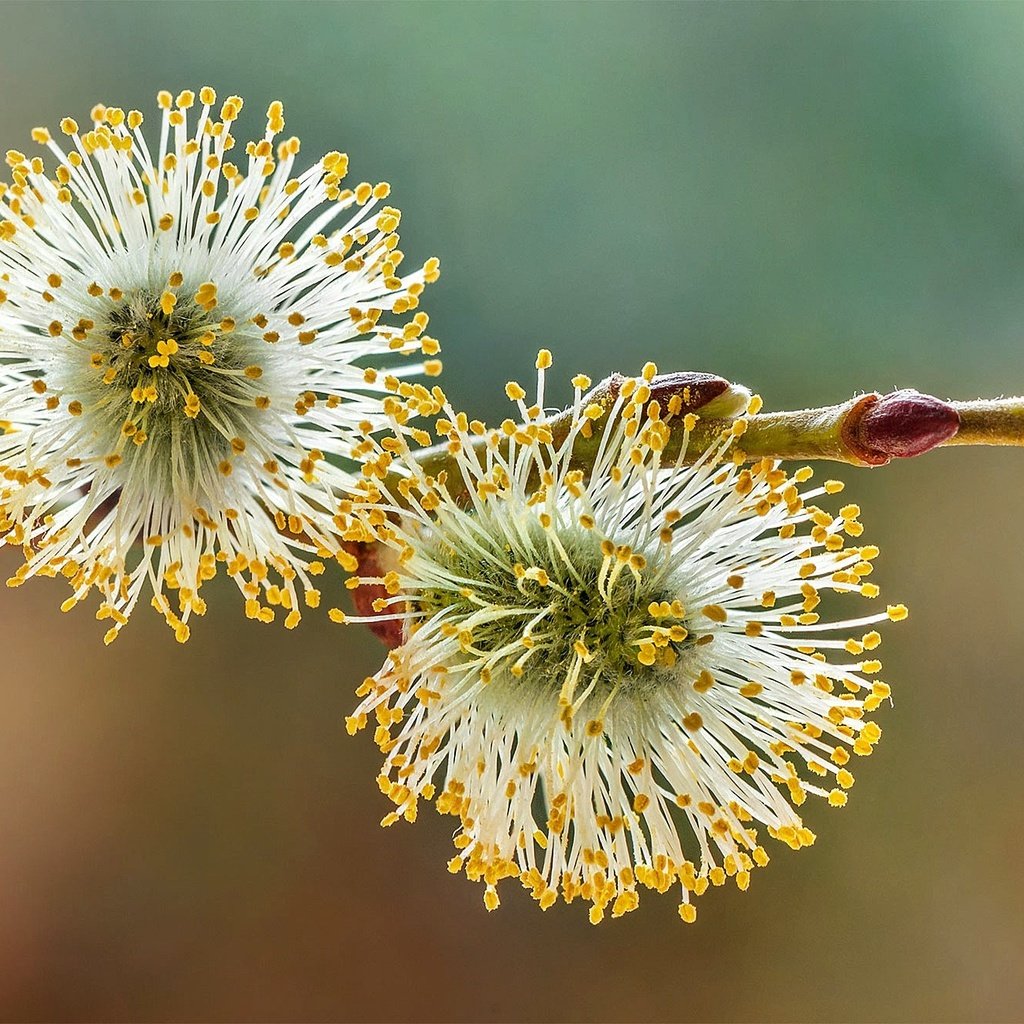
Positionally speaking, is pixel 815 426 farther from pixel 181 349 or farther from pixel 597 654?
pixel 181 349

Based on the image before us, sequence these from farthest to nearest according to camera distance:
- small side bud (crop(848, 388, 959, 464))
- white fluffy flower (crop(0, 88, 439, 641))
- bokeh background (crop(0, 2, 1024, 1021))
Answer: bokeh background (crop(0, 2, 1024, 1021)), white fluffy flower (crop(0, 88, 439, 641)), small side bud (crop(848, 388, 959, 464))

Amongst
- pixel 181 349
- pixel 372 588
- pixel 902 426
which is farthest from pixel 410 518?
pixel 902 426

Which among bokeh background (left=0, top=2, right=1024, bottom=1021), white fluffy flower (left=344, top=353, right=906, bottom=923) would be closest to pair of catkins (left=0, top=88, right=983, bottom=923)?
white fluffy flower (left=344, top=353, right=906, bottom=923)

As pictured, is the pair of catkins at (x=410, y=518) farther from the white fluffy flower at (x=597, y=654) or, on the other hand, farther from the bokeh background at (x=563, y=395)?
the bokeh background at (x=563, y=395)

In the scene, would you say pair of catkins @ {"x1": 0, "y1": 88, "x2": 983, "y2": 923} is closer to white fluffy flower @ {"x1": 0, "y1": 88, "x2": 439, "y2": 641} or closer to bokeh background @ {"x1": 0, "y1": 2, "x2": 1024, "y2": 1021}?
white fluffy flower @ {"x1": 0, "y1": 88, "x2": 439, "y2": 641}

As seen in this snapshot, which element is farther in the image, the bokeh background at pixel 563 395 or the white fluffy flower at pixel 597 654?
the bokeh background at pixel 563 395

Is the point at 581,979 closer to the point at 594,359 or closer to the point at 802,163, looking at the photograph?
the point at 594,359

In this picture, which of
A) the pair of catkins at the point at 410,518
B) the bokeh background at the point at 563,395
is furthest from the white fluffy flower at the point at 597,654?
the bokeh background at the point at 563,395
